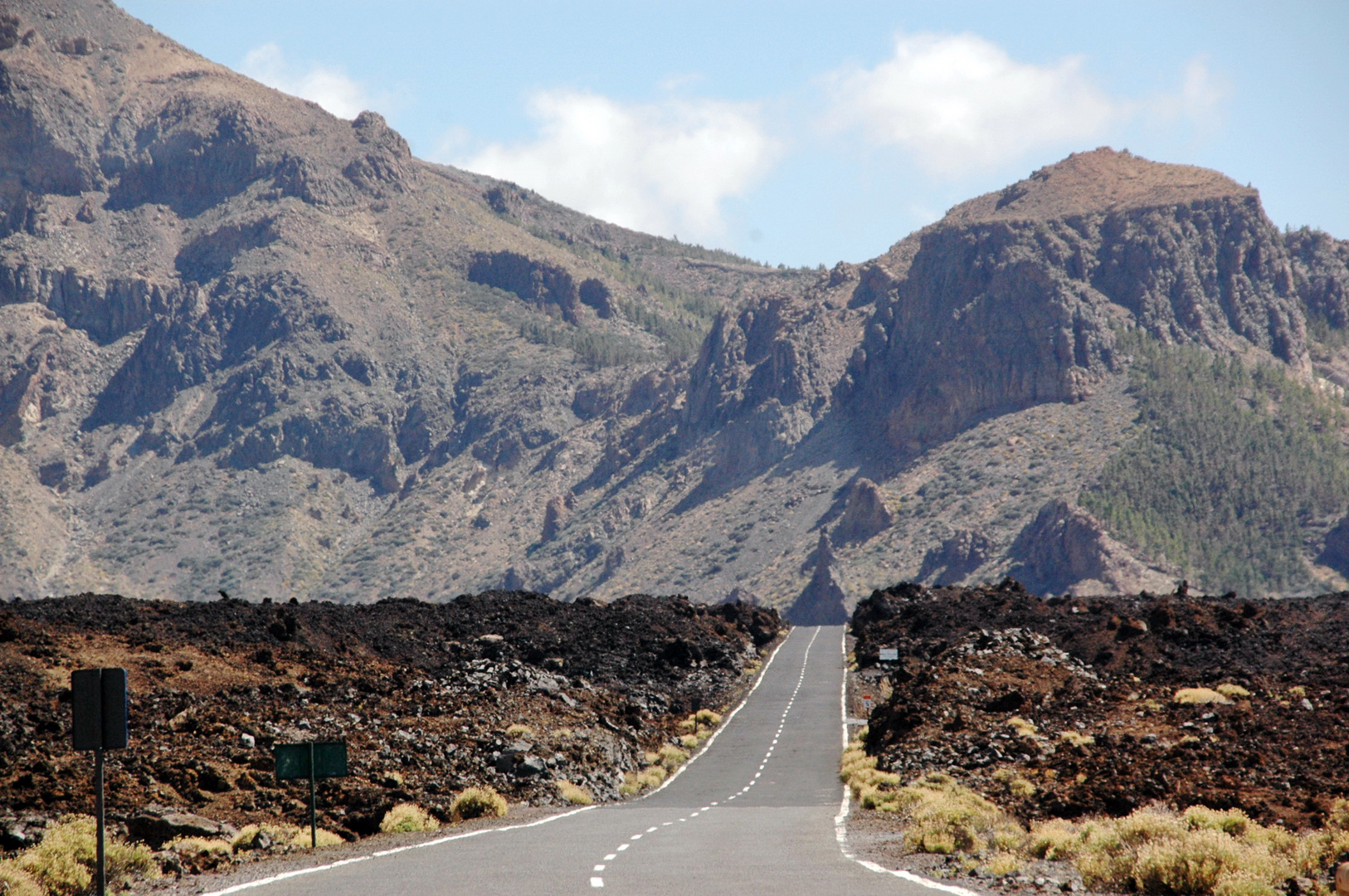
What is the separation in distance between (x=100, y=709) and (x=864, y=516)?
13670 cm

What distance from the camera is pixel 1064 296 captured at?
161625 millimetres

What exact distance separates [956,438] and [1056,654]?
340 feet

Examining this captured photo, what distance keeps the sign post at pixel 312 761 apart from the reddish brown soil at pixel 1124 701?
13.6 meters

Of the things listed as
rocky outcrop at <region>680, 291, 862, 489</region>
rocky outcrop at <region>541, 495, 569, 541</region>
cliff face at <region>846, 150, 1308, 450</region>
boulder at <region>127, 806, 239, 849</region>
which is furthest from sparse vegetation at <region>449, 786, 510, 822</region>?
rocky outcrop at <region>541, 495, 569, 541</region>

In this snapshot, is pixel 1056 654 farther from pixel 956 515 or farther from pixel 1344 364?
pixel 1344 364

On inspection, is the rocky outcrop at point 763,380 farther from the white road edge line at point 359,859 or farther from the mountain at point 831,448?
the white road edge line at point 359,859

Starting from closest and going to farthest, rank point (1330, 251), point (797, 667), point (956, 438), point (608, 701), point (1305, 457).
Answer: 1. point (608, 701)
2. point (797, 667)
3. point (1305, 457)
4. point (956, 438)
5. point (1330, 251)

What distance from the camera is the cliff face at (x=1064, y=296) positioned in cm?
15988

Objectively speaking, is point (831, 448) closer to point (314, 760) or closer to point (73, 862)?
point (314, 760)

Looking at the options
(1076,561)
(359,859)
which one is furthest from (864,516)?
(359,859)

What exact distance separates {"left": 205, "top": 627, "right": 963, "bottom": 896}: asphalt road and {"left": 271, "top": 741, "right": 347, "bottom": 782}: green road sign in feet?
7.08

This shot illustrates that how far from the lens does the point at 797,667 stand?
7719 centimetres

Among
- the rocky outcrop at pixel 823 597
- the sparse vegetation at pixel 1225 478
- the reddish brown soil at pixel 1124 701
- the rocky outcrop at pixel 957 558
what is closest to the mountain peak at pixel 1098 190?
the sparse vegetation at pixel 1225 478

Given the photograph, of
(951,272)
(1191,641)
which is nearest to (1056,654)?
(1191,641)
